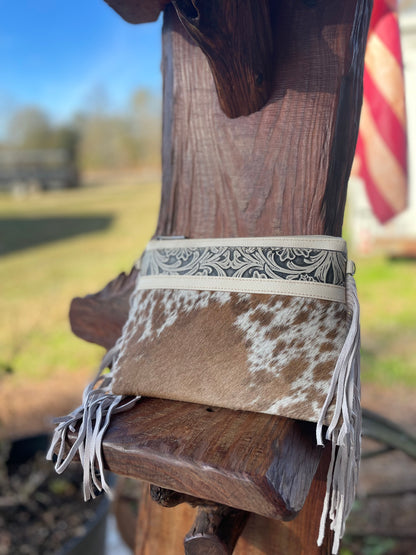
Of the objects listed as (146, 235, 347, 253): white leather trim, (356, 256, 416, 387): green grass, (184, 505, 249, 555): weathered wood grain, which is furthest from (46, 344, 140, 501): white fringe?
(356, 256, 416, 387): green grass

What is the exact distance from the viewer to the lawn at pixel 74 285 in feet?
10.1

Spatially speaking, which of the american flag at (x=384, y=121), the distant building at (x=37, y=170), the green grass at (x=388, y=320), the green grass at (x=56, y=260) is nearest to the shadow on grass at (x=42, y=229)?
the green grass at (x=56, y=260)

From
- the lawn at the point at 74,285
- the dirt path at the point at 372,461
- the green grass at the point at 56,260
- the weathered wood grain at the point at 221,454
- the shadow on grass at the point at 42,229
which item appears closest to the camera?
the weathered wood grain at the point at 221,454

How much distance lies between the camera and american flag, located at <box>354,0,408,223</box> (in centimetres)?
101

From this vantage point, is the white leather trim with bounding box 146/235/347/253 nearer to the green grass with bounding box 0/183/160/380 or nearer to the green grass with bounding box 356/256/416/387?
the green grass with bounding box 0/183/160/380

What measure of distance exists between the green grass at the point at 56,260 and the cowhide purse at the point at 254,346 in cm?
97

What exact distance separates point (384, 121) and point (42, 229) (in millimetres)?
7516

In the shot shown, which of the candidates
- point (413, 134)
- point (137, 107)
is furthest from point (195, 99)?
point (137, 107)

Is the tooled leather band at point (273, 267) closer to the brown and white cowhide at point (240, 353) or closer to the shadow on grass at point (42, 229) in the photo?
the brown and white cowhide at point (240, 353)

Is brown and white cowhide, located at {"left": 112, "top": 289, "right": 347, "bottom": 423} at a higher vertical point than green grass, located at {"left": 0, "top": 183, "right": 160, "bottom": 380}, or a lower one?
higher

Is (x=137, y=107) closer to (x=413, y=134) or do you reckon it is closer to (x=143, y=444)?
(x=413, y=134)

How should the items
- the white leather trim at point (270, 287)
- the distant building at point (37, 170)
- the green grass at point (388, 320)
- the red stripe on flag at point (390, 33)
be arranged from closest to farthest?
the white leather trim at point (270, 287) < the red stripe on flag at point (390, 33) < the green grass at point (388, 320) < the distant building at point (37, 170)

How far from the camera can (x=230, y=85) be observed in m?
0.62

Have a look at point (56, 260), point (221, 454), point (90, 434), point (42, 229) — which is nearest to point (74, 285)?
point (56, 260)
